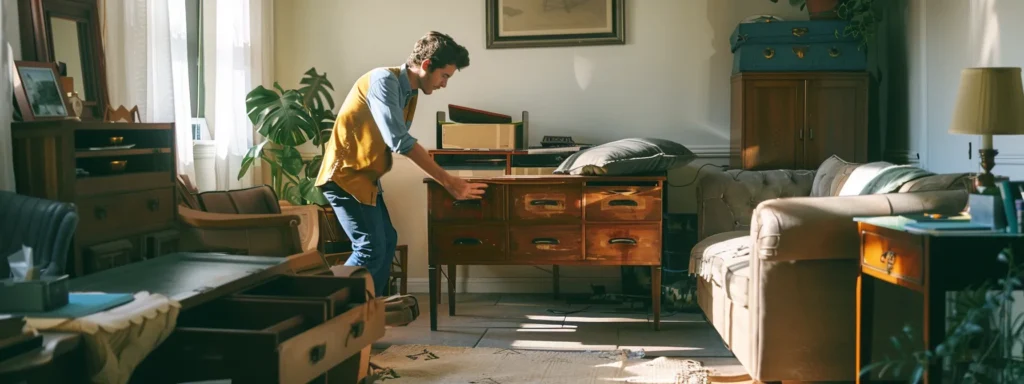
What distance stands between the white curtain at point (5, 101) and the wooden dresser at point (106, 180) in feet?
0.45

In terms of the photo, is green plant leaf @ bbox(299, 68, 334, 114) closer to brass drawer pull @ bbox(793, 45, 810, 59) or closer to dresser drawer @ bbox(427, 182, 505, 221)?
dresser drawer @ bbox(427, 182, 505, 221)

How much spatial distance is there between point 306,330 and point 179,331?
28 cm

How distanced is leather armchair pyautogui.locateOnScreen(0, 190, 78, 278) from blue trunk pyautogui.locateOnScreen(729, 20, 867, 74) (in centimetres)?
315

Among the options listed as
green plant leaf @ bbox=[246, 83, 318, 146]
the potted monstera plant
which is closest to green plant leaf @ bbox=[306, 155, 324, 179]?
the potted monstera plant

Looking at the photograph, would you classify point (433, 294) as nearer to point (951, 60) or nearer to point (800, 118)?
point (800, 118)

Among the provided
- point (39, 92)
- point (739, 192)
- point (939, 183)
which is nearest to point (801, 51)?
point (739, 192)

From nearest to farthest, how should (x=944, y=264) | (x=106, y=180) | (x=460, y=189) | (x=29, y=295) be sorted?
(x=29, y=295)
(x=944, y=264)
(x=106, y=180)
(x=460, y=189)

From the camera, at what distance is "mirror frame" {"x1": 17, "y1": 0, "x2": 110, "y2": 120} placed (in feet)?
9.50

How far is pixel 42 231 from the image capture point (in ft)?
7.58

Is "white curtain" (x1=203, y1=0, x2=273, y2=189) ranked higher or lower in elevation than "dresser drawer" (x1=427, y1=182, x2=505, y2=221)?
higher

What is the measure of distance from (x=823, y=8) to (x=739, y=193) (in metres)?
A: 1.02

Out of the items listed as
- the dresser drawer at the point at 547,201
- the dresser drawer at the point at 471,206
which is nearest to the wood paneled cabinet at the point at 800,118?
the dresser drawer at the point at 547,201

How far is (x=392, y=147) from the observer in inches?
130

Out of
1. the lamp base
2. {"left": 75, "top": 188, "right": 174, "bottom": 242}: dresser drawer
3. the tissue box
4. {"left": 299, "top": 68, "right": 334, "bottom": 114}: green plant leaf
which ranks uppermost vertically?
{"left": 299, "top": 68, "right": 334, "bottom": 114}: green plant leaf
